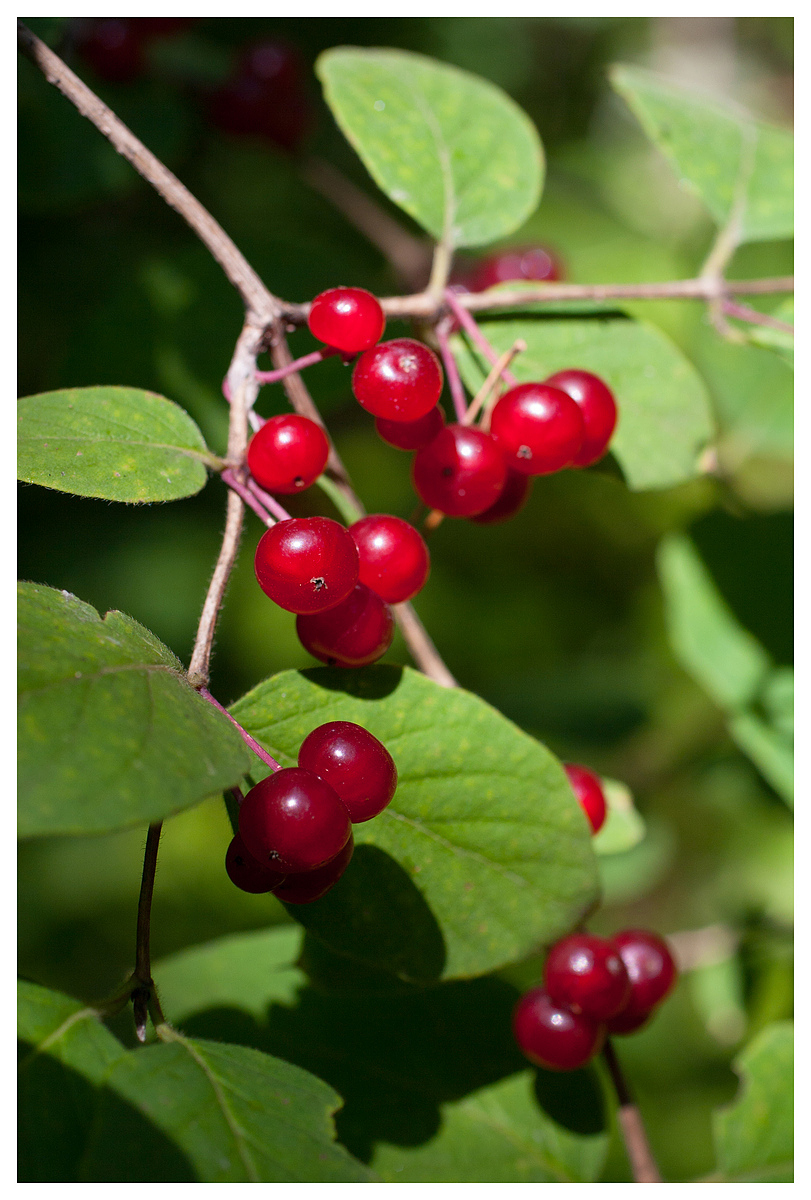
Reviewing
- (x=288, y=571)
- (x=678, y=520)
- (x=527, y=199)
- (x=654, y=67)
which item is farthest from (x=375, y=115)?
(x=654, y=67)

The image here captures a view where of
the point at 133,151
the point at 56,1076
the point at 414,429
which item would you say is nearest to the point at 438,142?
the point at 133,151

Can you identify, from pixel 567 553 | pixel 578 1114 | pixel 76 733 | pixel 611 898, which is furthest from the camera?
pixel 567 553

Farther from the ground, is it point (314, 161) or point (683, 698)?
point (314, 161)

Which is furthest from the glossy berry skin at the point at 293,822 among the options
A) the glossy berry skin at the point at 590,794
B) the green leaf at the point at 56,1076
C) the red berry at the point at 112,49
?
the red berry at the point at 112,49

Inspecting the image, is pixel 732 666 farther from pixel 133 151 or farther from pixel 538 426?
pixel 133 151

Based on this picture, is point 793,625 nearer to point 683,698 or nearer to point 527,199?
point 527,199

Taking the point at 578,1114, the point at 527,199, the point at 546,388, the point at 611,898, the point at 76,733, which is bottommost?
the point at 611,898

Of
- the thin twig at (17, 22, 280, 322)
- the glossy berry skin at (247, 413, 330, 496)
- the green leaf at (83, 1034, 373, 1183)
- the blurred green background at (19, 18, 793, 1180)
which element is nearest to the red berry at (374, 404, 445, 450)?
the glossy berry skin at (247, 413, 330, 496)

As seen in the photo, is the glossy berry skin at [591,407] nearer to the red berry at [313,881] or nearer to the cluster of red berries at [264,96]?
the red berry at [313,881]
